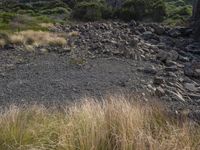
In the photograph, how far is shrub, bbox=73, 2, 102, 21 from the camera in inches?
1951

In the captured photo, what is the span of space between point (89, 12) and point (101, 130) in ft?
151

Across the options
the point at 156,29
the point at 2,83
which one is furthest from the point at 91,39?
the point at 2,83

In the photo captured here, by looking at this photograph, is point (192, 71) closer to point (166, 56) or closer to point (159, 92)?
point (166, 56)

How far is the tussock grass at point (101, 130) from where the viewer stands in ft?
16.5

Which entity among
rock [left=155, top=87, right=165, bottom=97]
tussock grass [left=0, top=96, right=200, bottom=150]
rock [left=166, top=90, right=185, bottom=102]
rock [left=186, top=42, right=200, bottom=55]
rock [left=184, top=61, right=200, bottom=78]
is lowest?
rock [left=186, top=42, right=200, bottom=55]

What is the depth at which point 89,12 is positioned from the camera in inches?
1998

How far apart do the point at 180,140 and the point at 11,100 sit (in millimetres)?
6401

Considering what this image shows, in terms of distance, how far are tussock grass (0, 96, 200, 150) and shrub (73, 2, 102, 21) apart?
4288 centimetres

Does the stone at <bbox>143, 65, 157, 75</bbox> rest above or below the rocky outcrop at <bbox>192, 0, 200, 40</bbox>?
above

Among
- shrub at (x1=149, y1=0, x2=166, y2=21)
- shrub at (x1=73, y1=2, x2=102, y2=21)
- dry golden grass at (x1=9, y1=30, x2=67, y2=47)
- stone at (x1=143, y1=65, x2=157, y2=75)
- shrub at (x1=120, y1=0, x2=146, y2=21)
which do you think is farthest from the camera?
shrub at (x1=149, y1=0, x2=166, y2=21)

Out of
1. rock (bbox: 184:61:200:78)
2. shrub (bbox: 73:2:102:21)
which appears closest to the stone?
rock (bbox: 184:61:200:78)

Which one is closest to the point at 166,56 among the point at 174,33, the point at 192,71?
the point at 192,71

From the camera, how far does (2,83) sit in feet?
44.3

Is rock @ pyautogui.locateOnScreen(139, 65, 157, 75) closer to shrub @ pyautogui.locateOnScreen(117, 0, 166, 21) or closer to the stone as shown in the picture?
the stone
